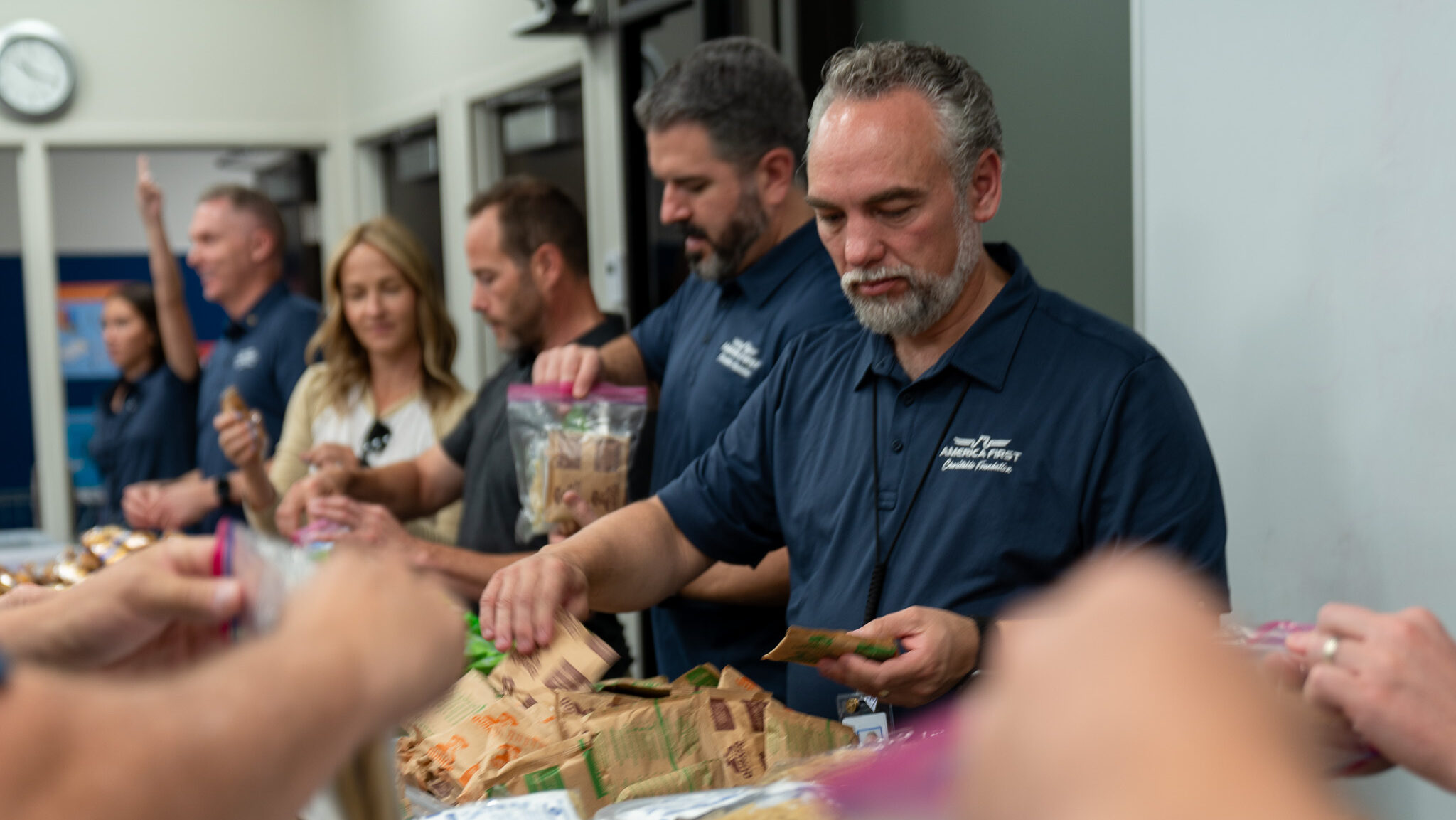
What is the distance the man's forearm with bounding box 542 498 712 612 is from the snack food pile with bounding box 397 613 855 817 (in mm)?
279

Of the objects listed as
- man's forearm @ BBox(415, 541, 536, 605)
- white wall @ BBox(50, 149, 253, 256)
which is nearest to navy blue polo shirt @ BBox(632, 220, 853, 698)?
man's forearm @ BBox(415, 541, 536, 605)

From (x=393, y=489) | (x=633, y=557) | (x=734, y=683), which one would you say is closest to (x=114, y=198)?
(x=393, y=489)

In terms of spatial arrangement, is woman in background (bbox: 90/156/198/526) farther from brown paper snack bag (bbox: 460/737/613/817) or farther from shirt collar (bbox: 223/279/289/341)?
brown paper snack bag (bbox: 460/737/613/817)

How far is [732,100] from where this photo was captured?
7.98 ft

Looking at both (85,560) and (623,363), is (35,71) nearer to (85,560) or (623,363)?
(85,560)

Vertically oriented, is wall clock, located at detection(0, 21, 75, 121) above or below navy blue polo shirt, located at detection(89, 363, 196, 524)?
above

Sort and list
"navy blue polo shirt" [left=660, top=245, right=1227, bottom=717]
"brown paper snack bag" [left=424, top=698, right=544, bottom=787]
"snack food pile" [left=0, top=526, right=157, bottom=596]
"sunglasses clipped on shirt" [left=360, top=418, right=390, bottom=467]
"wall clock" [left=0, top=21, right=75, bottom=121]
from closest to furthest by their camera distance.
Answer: "brown paper snack bag" [left=424, top=698, right=544, bottom=787] → "navy blue polo shirt" [left=660, top=245, right=1227, bottom=717] → "snack food pile" [left=0, top=526, right=157, bottom=596] → "sunglasses clipped on shirt" [left=360, top=418, right=390, bottom=467] → "wall clock" [left=0, top=21, right=75, bottom=121]

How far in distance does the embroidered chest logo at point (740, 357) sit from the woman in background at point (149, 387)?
3.22 meters

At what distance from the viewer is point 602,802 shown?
1256mm

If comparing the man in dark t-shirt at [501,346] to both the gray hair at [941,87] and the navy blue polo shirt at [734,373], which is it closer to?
the navy blue polo shirt at [734,373]

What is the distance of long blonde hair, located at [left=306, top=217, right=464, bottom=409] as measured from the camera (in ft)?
10.9

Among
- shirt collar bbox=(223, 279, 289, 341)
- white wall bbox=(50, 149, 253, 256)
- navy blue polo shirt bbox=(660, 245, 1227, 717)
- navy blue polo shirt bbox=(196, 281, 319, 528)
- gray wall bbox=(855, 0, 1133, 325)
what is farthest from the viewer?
white wall bbox=(50, 149, 253, 256)

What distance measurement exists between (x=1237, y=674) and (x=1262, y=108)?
1693 millimetres

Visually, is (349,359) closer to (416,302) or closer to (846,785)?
(416,302)
